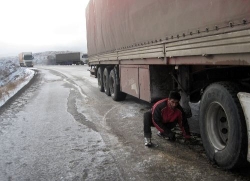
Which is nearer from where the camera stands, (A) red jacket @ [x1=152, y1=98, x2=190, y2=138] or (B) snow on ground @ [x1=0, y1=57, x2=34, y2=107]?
(A) red jacket @ [x1=152, y1=98, x2=190, y2=138]

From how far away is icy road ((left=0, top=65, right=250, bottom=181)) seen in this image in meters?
3.62

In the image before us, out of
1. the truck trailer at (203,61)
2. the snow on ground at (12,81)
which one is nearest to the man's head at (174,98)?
the truck trailer at (203,61)

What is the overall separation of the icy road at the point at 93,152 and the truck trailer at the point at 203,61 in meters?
0.45

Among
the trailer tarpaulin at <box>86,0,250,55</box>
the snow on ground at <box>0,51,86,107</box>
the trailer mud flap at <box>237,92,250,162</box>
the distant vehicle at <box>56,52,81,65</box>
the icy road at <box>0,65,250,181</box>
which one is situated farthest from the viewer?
the distant vehicle at <box>56,52,81,65</box>

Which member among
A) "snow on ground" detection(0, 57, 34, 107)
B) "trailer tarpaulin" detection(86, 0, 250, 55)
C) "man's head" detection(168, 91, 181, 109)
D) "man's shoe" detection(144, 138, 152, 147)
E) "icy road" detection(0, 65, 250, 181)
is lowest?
"icy road" detection(0, 65, 250, 181)

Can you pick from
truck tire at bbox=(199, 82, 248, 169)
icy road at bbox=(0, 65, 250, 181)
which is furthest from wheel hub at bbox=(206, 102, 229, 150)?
icy road at bbox=(0, 65, 250, 181)

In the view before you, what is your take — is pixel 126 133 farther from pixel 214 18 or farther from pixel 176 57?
pixel 214 18

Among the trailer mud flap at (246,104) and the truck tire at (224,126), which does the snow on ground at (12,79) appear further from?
the trailer mud flap at (246,104)

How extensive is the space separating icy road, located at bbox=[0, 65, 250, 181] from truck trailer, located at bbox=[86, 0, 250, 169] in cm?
45

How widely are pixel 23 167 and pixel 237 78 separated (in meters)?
3.23

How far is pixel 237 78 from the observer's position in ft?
11.9

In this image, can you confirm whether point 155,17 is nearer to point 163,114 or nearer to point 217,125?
point 163,114

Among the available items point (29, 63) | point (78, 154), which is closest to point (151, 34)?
point (78, 154)

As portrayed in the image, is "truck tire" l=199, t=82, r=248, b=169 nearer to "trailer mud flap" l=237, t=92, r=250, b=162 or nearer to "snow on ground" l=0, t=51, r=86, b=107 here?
"trailer mud flap" l=237, t=92, r=250, b=162
